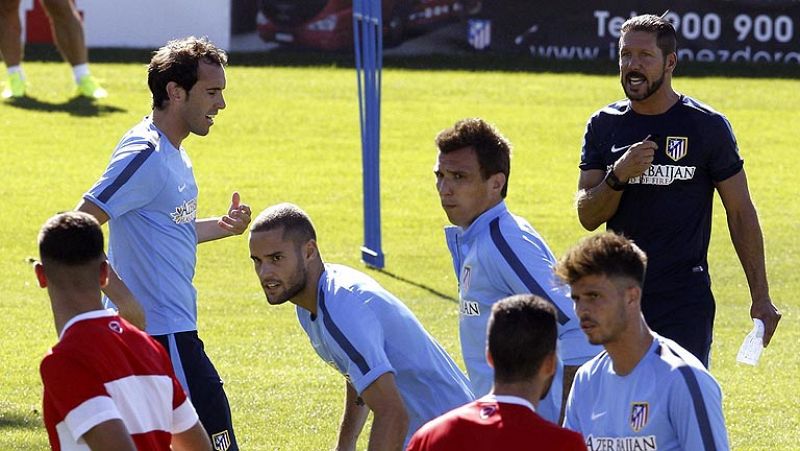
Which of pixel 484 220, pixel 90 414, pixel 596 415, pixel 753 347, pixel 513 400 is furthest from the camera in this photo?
pixel 753 347

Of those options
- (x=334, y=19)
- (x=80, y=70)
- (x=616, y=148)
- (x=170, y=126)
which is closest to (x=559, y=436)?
(x=616, y=148)

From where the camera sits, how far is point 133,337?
4.77 meters

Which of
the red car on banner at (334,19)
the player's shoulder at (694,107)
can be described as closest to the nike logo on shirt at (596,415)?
the player's shoulder at (694,107)

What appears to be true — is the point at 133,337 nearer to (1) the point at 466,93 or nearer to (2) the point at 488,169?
(2) the point at 488,169

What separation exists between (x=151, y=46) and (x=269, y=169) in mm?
7176

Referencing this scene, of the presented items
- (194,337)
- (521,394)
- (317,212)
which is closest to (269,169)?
(317,212)

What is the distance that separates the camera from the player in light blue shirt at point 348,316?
18.2 ft

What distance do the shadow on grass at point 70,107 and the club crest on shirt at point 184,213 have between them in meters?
14.1

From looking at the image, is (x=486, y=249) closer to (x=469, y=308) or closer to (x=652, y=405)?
(x=469, y=308)

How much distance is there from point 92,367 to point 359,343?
1163mm

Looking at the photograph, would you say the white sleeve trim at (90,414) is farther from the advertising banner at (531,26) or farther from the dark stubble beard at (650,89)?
the advertising banner at (531,26)

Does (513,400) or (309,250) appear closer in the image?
(513,400)

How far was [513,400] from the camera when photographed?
4.34m

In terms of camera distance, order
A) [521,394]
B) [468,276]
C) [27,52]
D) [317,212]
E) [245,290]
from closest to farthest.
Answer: [521,394]
[468,276]
[245,290]
[317,212]
[27,52]
